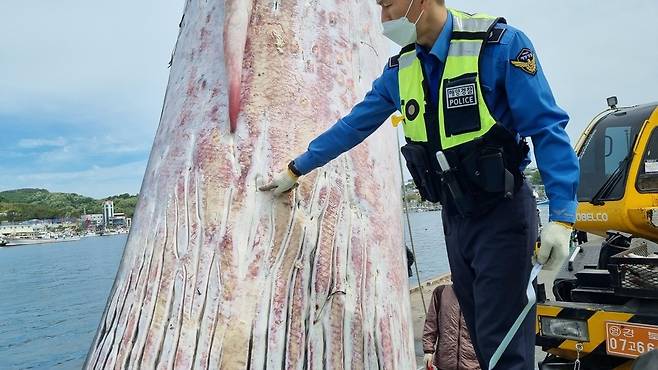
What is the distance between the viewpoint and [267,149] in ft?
6.84

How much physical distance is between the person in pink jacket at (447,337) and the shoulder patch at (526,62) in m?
2.58

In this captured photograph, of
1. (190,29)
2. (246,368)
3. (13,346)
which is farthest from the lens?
(13,346)

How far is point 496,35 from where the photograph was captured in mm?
1846

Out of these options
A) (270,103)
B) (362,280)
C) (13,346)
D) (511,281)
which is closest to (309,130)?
(270,103)

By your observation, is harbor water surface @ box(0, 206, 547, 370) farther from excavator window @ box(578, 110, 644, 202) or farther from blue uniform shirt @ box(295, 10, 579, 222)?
blue uniform shirt @ box(295, 10, 579, 222)

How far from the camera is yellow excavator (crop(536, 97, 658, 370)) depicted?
12.9ft

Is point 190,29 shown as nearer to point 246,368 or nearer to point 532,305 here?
point 246,368

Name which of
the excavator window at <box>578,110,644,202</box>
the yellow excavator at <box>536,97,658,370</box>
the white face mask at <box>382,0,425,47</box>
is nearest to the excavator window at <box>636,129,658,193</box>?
the yellow excavator at <box>536,97,658,370</box>

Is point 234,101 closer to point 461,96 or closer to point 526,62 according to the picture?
point 461,96

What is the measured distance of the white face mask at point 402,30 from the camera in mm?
1958

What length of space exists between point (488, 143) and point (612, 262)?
284 centimetres

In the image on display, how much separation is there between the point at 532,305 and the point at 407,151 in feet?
2.10

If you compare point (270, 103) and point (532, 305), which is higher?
point (270, 103)

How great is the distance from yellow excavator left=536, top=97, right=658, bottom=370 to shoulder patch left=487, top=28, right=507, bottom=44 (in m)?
2.37
